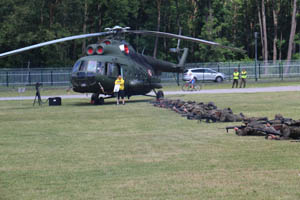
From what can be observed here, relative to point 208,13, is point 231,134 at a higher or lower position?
lower

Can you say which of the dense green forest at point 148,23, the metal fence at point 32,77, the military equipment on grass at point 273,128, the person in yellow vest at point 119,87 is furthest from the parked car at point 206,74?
the military equipment on grass at point 273,128

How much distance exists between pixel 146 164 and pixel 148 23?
69104 millimetres

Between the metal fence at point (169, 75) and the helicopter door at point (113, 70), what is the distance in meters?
28.9

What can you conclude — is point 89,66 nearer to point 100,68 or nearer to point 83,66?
point 83,66

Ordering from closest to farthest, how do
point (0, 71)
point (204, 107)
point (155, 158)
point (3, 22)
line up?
point (155, 158)
point (204, 107)
point (0, 71)
point (3, 22)

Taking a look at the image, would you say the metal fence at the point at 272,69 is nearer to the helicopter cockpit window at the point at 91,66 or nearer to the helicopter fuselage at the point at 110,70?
the helicopter fuselage at the point at 110,70

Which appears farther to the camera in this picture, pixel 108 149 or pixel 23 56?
pixel 23 56

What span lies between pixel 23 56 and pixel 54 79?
13.8 m

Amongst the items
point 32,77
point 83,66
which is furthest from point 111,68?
point 32,77

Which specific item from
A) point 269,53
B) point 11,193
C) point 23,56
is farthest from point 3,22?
point 11,193

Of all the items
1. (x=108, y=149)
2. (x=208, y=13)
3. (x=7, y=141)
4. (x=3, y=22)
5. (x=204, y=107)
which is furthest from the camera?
(x=208, y=13)

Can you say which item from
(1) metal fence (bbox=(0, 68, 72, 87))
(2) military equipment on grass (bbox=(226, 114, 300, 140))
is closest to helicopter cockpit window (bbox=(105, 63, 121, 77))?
(2) military equipment on grass (bbox=(226, 114, 300, 140))

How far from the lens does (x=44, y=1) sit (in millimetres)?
69000

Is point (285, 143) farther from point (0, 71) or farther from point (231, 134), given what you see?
point (0, 71)
